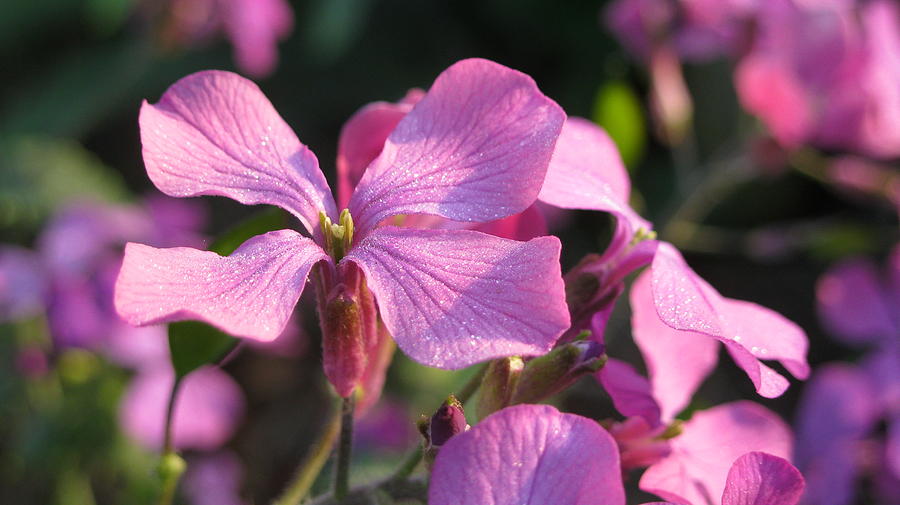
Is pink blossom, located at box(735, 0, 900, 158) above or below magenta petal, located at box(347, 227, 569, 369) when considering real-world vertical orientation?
below

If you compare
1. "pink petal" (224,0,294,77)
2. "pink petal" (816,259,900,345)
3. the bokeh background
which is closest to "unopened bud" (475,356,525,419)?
the bokeh background

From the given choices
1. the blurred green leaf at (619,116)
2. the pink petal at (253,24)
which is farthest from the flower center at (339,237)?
the pink petal at (253,24)

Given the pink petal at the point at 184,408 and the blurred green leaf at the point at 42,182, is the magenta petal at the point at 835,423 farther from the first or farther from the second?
the blurred green leaf at the point at 42,182

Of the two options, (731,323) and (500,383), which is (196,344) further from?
(731,323)

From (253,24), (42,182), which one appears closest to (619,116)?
(253,24)

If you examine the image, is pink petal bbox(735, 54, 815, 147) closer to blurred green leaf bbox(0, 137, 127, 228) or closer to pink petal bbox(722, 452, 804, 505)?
pink petal bbox(722, 452, 804, 505)
